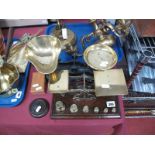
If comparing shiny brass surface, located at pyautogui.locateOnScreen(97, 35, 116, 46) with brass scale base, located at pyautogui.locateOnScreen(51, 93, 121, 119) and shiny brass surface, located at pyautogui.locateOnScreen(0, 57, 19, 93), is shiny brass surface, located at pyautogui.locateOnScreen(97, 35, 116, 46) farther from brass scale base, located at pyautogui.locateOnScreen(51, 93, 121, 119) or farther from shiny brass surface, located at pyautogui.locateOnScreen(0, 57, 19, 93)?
shiny brass surface, located at pyautogui.locateOnScreen(0, 57, 19, 93)

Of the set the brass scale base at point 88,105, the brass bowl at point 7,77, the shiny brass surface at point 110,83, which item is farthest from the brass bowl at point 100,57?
the brass bowl at point 7,77

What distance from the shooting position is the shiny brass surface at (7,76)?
718 millimetres

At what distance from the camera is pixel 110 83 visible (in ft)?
2.23

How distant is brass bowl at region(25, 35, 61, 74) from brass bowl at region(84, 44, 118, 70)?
0.40ft

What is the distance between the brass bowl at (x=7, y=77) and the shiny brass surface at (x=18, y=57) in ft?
0.28

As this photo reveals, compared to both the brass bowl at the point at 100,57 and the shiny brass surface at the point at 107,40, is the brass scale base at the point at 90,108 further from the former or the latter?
the shiny brass surface at the point at 107,40

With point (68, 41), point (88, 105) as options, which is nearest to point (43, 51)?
point (68, 41)

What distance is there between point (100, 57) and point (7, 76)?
37 centimetres

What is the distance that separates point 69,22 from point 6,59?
40 cm

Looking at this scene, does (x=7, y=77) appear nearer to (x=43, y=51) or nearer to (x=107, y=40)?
(x=43, y=51)

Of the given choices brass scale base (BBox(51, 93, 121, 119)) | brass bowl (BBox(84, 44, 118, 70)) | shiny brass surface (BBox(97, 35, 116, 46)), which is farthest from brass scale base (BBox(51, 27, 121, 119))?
shiny brass surface (BBox(97, 35, 116, 46))

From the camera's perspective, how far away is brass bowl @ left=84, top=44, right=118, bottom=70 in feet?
2.29

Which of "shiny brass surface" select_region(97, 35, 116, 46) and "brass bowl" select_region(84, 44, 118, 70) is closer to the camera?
"brass bowl" select_region(84, 44, 118, 70)

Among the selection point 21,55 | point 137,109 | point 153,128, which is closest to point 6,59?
point 21,55
